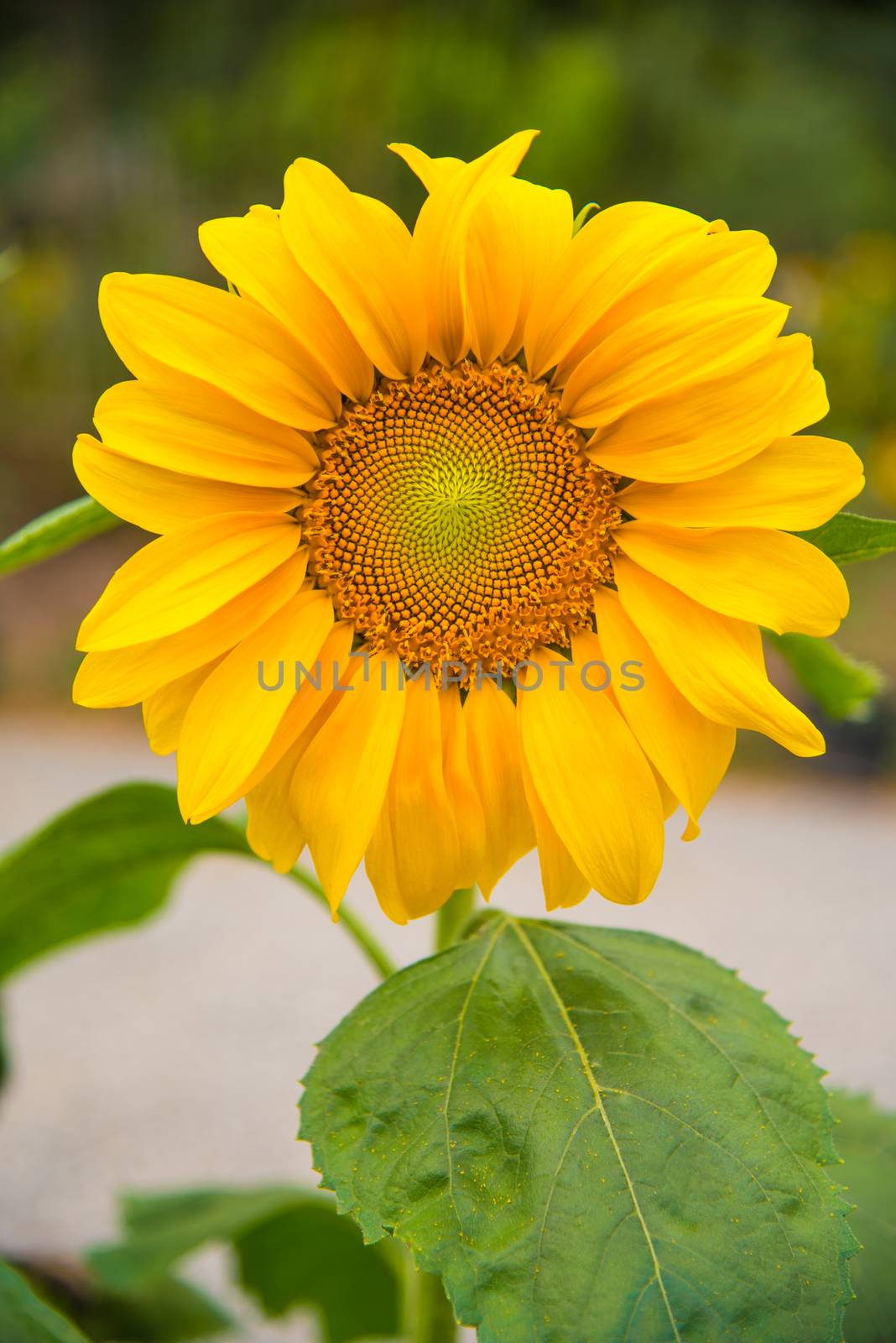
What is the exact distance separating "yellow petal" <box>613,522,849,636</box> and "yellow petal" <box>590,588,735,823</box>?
1.1 inches

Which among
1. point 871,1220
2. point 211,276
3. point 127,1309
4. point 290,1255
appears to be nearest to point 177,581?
point 871,1220

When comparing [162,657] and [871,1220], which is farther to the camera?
[871,1220]

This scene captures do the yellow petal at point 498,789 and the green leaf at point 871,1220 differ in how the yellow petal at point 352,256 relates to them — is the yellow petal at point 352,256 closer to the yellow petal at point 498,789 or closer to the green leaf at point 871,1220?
the yellow petal at point 498,789

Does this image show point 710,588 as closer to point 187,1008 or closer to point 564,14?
point 187,1008

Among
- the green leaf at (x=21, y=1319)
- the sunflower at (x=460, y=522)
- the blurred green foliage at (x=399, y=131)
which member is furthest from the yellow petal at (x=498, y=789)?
the blurred green foliage at (x=399, y=131)

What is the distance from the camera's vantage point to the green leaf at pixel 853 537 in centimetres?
37

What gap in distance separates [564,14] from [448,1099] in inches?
172

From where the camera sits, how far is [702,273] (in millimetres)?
346

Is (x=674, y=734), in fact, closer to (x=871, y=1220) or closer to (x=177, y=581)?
(x=177, y=581)

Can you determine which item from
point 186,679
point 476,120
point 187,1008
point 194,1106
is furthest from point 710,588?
point 476,120

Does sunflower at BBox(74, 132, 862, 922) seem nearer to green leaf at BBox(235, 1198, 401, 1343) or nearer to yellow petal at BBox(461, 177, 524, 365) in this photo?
yellow petal at BBox(461, 177, 524, 365)

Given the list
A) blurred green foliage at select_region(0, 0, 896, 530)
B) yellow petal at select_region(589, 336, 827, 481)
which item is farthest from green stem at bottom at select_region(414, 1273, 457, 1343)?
blurred green foliage at select_region(0, 0, 896, 530)

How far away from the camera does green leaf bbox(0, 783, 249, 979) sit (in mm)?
491

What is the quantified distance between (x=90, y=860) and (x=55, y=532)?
0.16 meters
